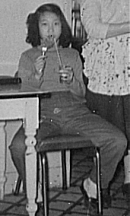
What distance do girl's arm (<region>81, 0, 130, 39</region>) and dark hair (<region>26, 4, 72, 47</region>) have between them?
0.08 m

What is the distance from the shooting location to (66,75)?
4.25 ft

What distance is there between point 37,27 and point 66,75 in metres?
0.13

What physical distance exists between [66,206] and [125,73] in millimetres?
343

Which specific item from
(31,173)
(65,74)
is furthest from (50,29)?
(31,173)

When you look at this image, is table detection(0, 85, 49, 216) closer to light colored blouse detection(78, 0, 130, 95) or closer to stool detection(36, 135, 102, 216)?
stool detection(36, 135, 102, 216)

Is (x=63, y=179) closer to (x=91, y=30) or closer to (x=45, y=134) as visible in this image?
(x=45, y=134)

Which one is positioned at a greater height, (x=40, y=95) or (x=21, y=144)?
(x=40, y=95)

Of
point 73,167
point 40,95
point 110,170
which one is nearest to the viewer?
point 40,95

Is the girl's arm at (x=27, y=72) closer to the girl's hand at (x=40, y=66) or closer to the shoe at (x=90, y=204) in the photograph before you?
the girl's hand at (x=40, y=66)

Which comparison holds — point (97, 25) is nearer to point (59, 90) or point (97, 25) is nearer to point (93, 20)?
point (93, 20)

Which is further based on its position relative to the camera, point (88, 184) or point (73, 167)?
point (73, 167)

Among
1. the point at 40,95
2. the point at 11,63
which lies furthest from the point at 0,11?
the point at 40,95

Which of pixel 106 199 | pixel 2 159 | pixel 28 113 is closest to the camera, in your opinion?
pixel 28 113

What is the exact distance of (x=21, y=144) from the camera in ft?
4.17
